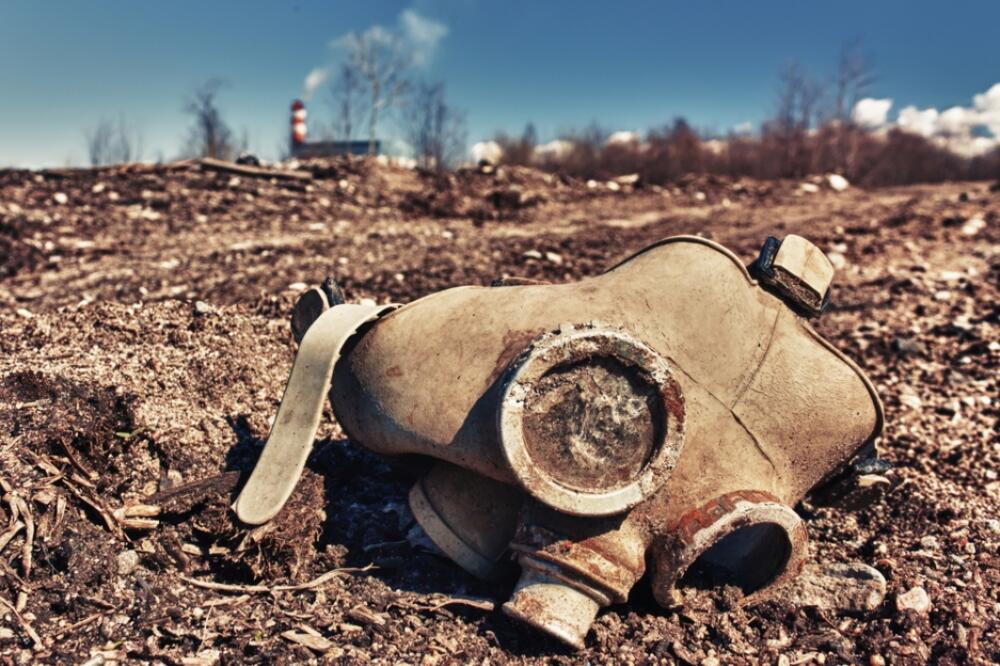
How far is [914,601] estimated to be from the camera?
219 centimetres

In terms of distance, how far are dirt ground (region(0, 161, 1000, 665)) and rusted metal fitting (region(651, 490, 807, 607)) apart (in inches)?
4.3

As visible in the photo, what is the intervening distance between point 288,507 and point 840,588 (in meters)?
1.78

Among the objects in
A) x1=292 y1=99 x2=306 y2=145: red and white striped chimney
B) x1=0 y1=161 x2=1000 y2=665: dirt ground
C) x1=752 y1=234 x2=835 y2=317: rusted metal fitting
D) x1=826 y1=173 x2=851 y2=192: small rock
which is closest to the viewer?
x1=0 y1=161 x2=1000 y2=665: dirt ground

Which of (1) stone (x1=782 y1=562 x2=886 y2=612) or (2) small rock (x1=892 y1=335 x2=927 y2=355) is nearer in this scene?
(1) stone (x1=782 y1=562 x2=886 y2=612)

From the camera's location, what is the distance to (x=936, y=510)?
2797mm

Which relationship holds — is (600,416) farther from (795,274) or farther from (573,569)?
(795,274)

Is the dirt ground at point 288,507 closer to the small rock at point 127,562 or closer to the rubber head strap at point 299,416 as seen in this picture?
the small rock at point 127,562

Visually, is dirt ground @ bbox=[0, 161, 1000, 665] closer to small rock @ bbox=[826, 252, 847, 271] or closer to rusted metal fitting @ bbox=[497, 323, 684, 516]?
rusted metal fitting @ bbox=[497, 323, 684, 516]

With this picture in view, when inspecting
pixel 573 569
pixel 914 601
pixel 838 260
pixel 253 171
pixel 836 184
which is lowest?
pixel 914 601

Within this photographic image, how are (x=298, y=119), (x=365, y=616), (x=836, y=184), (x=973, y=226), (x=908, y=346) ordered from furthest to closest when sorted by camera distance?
1. (x=298, y=119)
2. (x=836, y=184)
3. (x=973, y=226)
4. (x=908, y=346)
5. (x=365, y=616)

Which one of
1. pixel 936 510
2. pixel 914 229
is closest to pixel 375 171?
pixel 914 229

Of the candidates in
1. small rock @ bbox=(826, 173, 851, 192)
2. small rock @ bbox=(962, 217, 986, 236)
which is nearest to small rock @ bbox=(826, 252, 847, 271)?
small rock @ bbox=(962, 217, 986, 236)

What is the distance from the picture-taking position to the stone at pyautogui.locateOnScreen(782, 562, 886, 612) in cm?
220

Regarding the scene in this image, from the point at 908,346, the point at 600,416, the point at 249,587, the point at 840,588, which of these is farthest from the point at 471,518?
the point at 908,346
